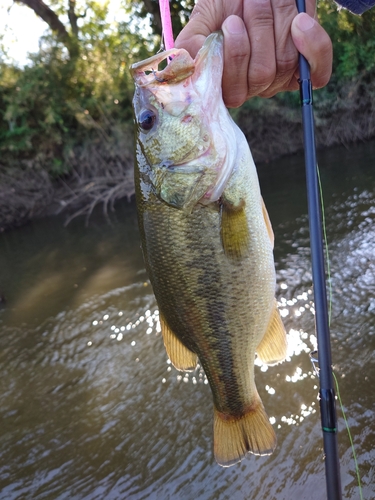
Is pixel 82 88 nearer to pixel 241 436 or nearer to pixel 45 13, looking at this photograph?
pixel 45 13

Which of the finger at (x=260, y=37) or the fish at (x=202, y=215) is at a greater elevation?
the finger at (x=260, y=37)

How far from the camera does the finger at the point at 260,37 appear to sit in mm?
1404

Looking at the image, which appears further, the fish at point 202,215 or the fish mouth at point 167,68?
the fish at point 202,215

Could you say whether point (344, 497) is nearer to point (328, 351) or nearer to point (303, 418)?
point (303, 418)

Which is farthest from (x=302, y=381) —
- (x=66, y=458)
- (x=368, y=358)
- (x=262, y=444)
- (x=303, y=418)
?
(x=262, y=444)

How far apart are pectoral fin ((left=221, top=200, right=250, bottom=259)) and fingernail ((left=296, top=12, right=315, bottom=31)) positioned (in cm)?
60

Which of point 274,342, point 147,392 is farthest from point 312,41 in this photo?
point 147,392

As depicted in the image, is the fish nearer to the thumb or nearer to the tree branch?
the thumb

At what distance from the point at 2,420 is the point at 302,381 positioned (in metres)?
3.34

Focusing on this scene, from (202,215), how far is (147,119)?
0.42 metres

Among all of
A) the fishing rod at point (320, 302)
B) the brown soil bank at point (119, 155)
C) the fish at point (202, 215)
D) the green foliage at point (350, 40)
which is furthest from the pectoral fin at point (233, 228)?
the green foliage at point (350, 40)

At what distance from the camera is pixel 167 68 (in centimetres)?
139

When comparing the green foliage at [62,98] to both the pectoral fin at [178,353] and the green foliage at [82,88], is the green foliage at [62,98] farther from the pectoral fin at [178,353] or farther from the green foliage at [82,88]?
the pectoral fin at [178,353]

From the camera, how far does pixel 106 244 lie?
10008 mm
